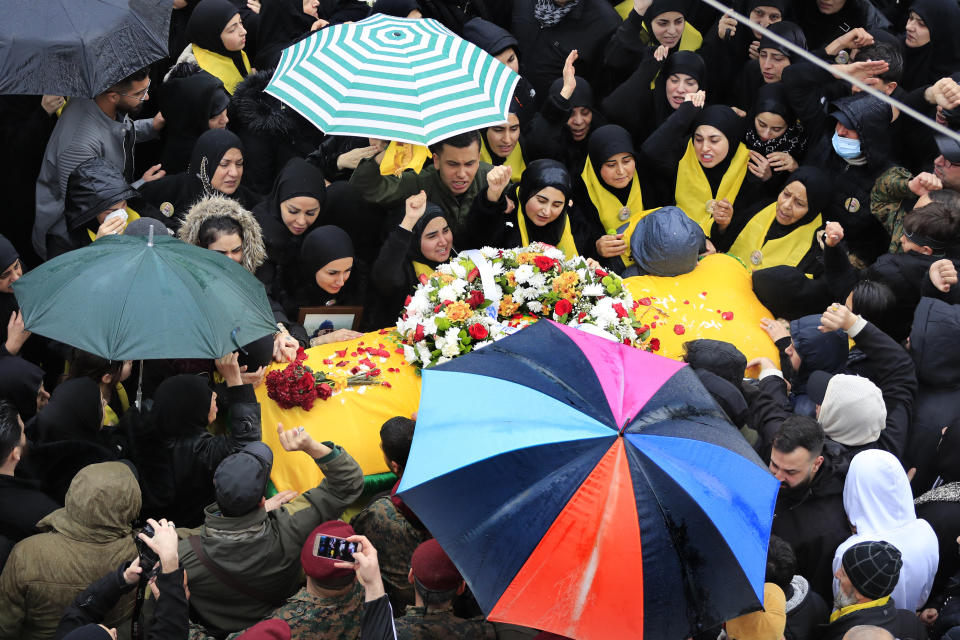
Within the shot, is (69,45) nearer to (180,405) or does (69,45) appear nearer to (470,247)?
(180,405)

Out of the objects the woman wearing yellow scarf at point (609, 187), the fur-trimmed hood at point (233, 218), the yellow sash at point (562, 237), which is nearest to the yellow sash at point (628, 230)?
the woman wearing yellow scarf at point (609, 187)

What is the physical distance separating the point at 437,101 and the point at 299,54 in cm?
102

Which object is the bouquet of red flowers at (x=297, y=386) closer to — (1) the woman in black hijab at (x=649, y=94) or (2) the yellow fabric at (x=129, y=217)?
(2) the yellow fabric at (x=129, y=217)

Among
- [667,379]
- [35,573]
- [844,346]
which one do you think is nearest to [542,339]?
[667,379]

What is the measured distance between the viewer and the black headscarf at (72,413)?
4.82 metres

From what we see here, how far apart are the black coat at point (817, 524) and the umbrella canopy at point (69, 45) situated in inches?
167

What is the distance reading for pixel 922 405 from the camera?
5750 millimetres

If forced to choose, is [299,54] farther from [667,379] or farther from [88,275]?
[667,379]

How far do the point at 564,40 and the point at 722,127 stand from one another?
1.71m

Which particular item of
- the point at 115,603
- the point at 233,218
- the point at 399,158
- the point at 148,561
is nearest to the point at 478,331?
the point at 233,218

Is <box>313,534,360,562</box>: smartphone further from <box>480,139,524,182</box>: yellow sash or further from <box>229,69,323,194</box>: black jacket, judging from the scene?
<box>480,139,524,182</box>: yellow sash

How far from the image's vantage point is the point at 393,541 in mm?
4668

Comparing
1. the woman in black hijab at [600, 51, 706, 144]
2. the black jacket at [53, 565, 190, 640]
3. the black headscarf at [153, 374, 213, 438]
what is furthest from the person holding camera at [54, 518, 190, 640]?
the woman in black hijab at [600, 51, 706, 144]

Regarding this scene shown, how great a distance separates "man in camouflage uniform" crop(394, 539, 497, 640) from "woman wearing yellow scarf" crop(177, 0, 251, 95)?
4.84m
